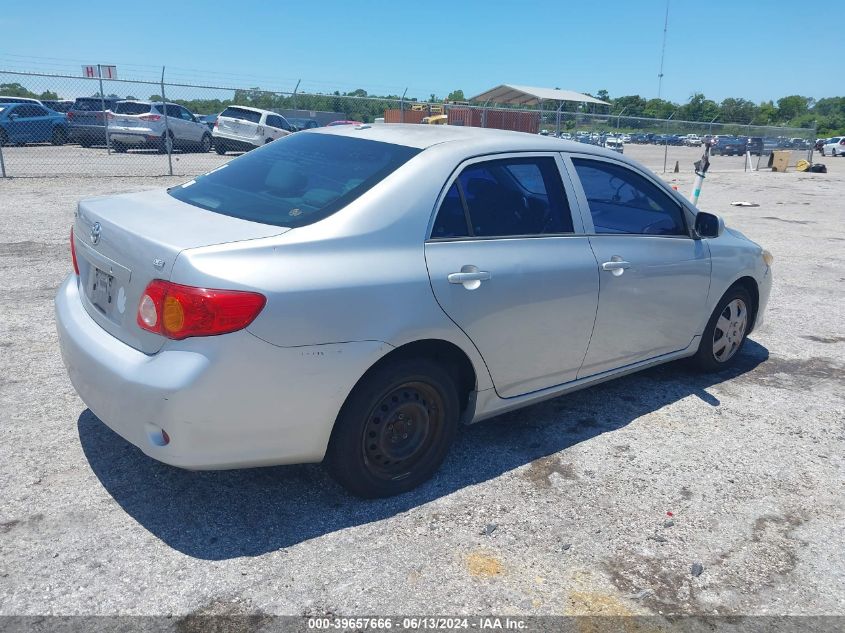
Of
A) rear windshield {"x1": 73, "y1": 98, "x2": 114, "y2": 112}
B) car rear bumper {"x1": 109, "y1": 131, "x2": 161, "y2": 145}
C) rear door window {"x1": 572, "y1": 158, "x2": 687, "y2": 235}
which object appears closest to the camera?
rear door window {"x1": 572, "y1": 158, "x2": 687, "y2": 235}

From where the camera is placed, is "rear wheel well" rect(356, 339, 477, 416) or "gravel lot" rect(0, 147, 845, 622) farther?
"rear wheel well" rect(356, 339, 477, 416)

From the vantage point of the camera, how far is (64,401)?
13.4ft

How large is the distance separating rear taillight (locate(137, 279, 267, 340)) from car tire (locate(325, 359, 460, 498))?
0.60 meters

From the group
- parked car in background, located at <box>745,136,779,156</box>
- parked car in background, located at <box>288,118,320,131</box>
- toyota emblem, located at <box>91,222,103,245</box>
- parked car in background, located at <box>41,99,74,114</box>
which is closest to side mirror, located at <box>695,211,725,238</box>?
toyota emblem, located at <box>91,222,103,245</box>

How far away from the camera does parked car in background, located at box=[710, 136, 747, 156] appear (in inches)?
1256

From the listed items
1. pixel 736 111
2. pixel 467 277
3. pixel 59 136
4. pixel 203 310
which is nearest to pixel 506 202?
pixel 467 277

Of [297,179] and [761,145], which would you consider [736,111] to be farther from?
[297,179]

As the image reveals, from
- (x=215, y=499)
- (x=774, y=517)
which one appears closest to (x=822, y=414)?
(x=774, y=517)

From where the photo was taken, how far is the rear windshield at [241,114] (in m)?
21.1

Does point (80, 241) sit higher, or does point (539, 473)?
point (80, 241)

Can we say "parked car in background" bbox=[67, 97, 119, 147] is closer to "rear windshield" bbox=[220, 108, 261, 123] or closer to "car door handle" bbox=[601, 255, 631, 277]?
"rear windshield" bbox=[220, 108, 261, 123]

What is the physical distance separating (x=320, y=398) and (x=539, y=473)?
53.3 inches

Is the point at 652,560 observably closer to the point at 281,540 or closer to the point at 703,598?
the point at 703,598

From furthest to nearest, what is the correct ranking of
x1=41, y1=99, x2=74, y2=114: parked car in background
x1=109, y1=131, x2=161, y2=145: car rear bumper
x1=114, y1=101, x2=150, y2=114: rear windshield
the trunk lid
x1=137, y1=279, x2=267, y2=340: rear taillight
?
x1=41, y1=99, x2=74, y2=114: parked car in background → x1=114, y1=101, x2=150, y2=114: rear windshield → x1=109, y1=131, x2=161, y2=145: car rear bumper → the trunk lid → x1=137, y1=279, x2=267, y2=340: rear taillight
